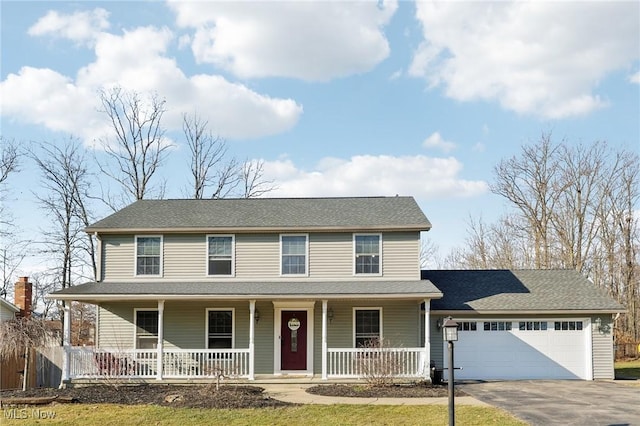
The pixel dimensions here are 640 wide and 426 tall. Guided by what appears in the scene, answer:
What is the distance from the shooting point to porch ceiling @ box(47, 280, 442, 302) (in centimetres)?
1773

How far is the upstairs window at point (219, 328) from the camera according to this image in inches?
768

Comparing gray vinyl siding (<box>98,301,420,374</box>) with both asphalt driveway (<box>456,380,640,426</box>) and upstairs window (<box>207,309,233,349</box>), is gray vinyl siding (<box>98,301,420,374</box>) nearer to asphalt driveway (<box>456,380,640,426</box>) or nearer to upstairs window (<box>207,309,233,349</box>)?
upstairs window (<box>207,309,233,349</box>)

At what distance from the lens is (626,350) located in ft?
107

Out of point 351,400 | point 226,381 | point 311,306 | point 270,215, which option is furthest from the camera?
point 270,215

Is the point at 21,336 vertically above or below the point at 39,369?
above

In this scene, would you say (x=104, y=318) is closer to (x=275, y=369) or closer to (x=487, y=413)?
(x=275, y=369)

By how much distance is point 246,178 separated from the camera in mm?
37719

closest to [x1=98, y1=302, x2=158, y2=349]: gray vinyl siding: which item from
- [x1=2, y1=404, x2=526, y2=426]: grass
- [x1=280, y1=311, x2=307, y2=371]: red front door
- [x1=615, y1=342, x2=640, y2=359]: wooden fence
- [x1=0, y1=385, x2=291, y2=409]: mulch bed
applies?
[x1=0, y1=385, x2=291, y2=409]: mulch bed

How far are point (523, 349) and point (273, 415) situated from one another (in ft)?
33.0

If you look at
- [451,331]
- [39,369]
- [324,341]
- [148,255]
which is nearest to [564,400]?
[451,331]

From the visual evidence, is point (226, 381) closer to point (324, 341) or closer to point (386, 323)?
point (324, 341)

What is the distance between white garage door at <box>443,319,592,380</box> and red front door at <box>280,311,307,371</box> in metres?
4.38

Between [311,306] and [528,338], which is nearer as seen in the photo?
[311,306]

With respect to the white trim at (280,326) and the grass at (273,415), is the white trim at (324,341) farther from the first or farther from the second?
the grass at (273,415)
